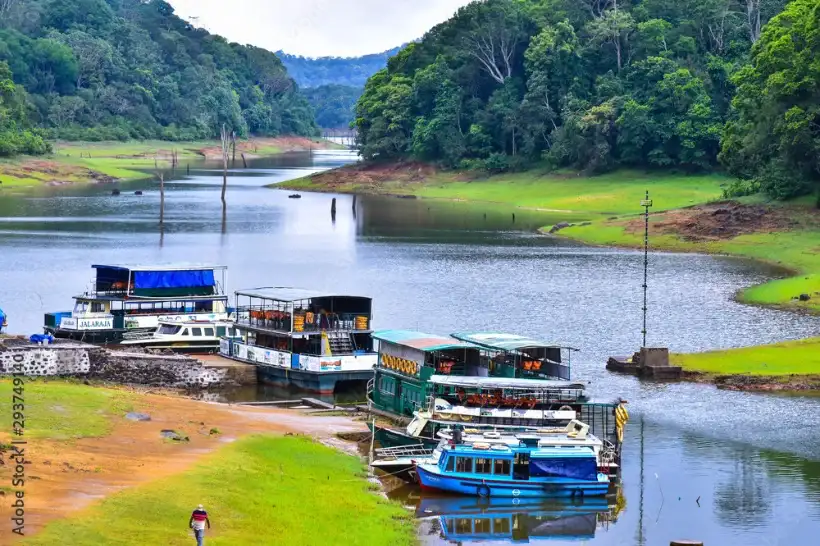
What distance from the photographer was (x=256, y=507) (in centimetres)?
3803

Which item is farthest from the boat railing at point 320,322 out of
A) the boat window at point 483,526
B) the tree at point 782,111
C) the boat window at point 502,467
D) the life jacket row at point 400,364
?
→ the tree at point 782,111

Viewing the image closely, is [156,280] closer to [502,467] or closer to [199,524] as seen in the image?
[502,467]

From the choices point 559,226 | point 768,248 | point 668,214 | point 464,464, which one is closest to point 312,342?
point 464,464

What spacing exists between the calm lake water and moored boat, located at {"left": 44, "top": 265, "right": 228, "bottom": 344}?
4541 millimetres

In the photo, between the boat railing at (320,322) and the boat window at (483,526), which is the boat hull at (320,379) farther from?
the boat window at (483,526)

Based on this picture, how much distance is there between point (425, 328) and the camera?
73.8 meters

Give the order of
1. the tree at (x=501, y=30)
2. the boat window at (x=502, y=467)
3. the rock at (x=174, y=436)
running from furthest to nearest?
the tree at (x=501, y=30) < the rock at (x=174, y=436) < the boat window at (x=502, y=467)

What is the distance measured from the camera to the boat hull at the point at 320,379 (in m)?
60.8

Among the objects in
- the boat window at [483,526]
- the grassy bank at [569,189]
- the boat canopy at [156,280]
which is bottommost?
the boat window at [483,526]

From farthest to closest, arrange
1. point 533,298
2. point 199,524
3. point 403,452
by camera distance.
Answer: point 533,298, point 403,452, point 199,524

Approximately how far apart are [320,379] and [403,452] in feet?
50.2

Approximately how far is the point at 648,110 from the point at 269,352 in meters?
117

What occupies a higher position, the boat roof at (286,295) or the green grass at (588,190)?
the green grass at (588,190)

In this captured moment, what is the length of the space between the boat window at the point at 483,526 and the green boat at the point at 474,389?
4835 mm
